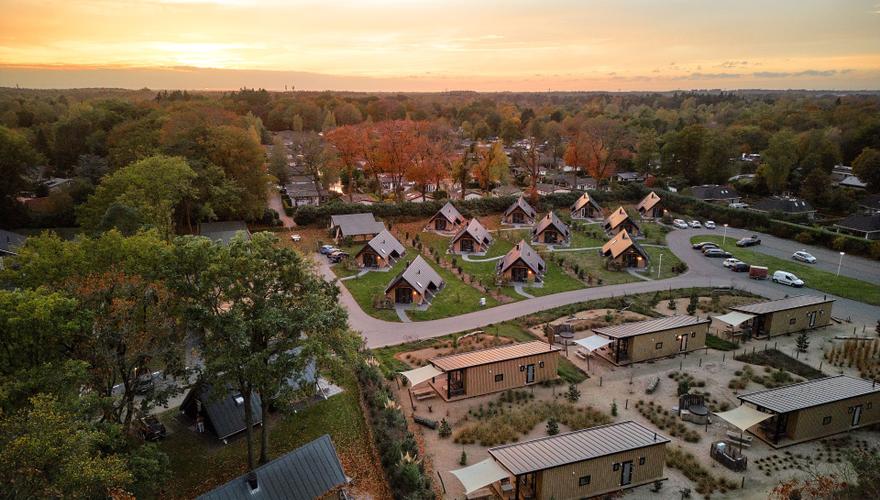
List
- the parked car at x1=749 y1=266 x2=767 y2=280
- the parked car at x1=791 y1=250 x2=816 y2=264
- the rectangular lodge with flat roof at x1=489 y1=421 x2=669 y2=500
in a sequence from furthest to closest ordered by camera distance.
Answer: the parked car at x1=791 y1=250 x2=816 y2=264 < the parked car at x1=749 y1=266 x2=767 y2=280 < the rectangular lodge with flat roof at x1=489 y1=421 x2=669 y2=500

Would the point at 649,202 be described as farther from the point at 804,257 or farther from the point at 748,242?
the point at 804,257

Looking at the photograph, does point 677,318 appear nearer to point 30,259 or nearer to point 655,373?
point 655,373

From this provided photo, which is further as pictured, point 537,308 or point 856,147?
point 856,147

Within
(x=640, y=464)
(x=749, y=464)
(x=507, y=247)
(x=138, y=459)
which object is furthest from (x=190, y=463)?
(x=507, y=247)

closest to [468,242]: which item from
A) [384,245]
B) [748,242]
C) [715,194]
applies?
[384,245]

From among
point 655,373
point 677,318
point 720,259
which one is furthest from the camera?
point 720,259

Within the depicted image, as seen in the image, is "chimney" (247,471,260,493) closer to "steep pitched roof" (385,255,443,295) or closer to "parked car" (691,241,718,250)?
"steep pitched roof" (385,255,443,295)

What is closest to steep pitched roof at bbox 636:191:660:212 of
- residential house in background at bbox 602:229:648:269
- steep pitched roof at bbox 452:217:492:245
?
residential house in background at bbox 602:229:648:269

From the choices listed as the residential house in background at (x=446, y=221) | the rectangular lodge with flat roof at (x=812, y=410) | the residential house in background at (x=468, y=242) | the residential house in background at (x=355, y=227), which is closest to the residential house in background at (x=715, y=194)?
the residential house in background at (x=446, y=221)
